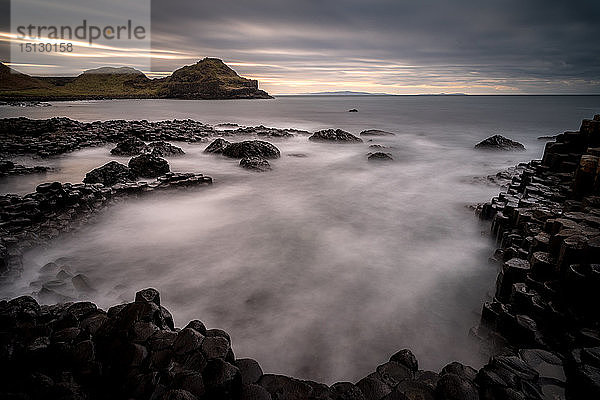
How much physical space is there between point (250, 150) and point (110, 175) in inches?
267

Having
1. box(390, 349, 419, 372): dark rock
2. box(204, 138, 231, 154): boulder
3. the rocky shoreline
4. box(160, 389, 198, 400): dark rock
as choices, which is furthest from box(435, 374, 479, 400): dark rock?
box(204, 138, 231, 154): boulder

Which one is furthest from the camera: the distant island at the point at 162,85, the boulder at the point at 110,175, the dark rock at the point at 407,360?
the distant island at the point at 162,85

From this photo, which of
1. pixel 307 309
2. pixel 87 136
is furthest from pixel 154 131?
pixel 307 309

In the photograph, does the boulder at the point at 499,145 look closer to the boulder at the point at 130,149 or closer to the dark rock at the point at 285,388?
the boulder at the point at 130,149

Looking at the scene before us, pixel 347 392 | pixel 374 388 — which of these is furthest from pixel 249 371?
pixel 374 388

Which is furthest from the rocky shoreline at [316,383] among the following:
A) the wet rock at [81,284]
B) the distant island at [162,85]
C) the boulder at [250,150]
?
the distant island at [162,85]

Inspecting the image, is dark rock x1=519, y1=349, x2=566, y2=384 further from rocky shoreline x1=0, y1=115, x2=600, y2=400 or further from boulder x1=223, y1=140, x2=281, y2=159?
boulder x1=223, y1=140, x2=281, y2=159

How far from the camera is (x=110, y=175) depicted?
10188 mm

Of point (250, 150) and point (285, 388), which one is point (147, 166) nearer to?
point (250, 150)

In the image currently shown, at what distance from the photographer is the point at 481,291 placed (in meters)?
5.32

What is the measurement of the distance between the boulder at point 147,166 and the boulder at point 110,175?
500 millimetres

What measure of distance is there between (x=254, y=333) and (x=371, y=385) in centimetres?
200

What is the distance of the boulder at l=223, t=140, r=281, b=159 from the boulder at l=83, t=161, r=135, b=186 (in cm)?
567

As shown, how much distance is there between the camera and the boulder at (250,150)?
1549 centimetres
